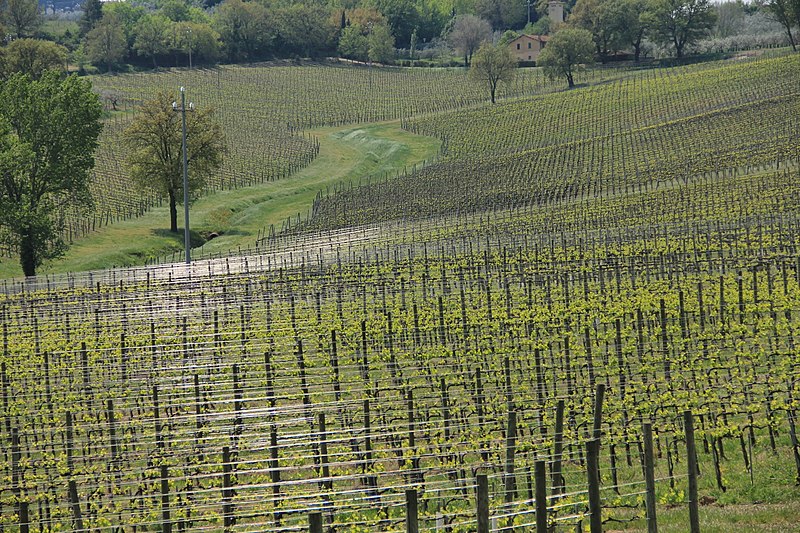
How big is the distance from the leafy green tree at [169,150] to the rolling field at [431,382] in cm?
884

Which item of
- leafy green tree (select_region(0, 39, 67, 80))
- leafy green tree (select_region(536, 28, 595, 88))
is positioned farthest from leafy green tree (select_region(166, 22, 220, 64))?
leafy green tree (select_region(536, 28, 595, 88))

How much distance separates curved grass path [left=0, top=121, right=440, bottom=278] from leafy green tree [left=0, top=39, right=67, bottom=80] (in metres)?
26.0

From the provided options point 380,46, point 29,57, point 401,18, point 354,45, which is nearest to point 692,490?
point 29,57

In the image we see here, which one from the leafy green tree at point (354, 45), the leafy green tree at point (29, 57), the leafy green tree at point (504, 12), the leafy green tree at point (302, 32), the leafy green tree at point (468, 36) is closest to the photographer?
the leafy green tree at point (29, 57)

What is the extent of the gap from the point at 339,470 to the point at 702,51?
361ft

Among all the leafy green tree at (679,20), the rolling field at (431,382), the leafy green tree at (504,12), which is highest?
the leafy green tree at (504,12)

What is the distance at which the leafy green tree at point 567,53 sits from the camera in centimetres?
10206

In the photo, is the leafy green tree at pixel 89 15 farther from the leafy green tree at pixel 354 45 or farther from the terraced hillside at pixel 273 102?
the leafy green tree at pixel 354 45

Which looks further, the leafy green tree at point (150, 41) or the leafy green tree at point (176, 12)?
the leafy green tree at point (176, 12)

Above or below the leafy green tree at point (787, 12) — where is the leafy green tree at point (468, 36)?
above

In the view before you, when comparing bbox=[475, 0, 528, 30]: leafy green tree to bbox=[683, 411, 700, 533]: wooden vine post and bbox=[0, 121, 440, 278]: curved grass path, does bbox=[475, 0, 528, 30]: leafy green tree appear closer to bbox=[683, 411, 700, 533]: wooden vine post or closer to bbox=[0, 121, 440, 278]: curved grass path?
bbox=[0, 121, 440, 278]: curved grass path

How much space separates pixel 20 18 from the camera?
132 m

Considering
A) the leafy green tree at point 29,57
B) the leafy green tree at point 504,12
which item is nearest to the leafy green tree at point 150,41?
the leafy green tree at point 29,57

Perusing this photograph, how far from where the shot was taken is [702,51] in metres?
115
